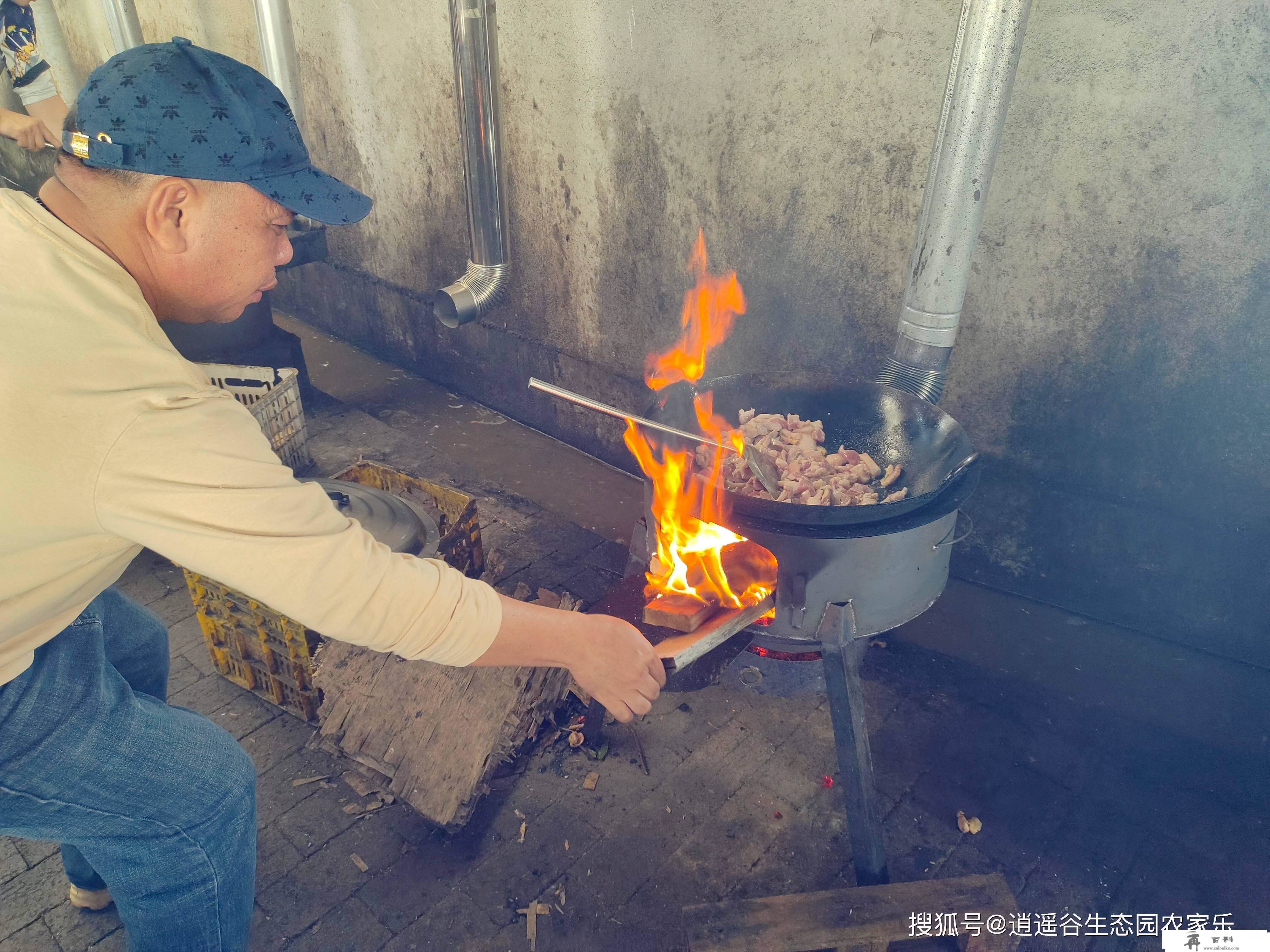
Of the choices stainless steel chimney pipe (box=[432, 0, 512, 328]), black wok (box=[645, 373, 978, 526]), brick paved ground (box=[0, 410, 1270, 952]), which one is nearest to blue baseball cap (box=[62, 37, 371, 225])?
black wok (box=[645, 373, 978, 526])

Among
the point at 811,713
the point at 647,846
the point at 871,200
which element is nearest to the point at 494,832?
the point at 647,846

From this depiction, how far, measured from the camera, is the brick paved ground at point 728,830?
2979mm

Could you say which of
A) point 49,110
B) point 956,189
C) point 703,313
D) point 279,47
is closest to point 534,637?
point 956,189

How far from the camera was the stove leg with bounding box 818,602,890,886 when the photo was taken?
9.55 ft

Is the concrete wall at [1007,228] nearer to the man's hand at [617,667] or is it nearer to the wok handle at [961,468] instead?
the wok handle at [961,468]

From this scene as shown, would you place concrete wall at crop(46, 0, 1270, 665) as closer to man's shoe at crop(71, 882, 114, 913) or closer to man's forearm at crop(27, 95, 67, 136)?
man's forearm at crop(27, 95, 67, 136)

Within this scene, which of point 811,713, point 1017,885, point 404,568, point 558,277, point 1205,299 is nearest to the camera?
point 404,568

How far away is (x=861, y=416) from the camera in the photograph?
369 cm

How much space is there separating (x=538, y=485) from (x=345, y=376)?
2.94 m

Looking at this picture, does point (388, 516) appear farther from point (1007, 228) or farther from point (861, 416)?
point (1007, 228)

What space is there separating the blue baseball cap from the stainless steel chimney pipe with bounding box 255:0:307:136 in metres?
4.88

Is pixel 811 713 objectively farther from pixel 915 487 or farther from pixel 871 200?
pixel 871 200

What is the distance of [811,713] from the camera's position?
3.93 m

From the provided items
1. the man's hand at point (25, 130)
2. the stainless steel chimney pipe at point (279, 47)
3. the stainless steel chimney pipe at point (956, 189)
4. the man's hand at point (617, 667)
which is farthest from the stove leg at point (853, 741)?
the man's hand at point (25, 130)
